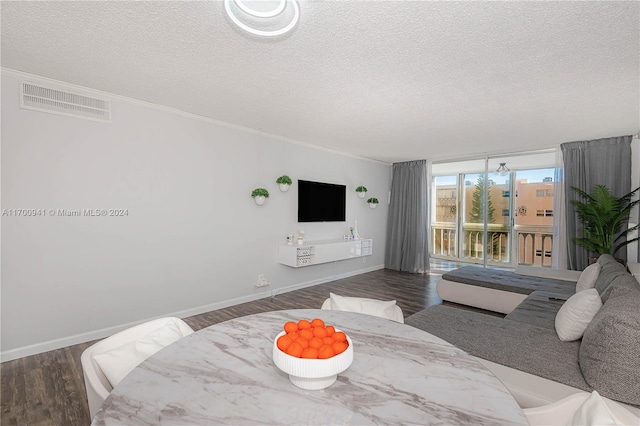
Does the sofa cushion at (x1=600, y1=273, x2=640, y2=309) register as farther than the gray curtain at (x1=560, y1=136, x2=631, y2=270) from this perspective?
No

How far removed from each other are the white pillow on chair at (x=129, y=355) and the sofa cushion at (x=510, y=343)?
1.68m

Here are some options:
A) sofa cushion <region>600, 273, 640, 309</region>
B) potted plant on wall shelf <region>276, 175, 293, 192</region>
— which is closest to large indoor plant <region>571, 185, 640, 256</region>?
sofa cushion <region>600, 273, 640, 309</region>

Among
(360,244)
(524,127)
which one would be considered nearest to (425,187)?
(360,244)

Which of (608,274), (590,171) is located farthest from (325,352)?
(590,171)

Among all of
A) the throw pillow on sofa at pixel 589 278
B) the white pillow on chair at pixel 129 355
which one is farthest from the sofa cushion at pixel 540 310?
the white pillow on chair at pixel 129 355

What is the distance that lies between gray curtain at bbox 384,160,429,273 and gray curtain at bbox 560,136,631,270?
7.35ft

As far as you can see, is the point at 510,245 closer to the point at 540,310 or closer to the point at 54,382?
the point at 540,310

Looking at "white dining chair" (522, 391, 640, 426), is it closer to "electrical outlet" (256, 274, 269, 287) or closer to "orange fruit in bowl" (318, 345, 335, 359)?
"orange fruit in bowl" (318, 345, 335, 359)

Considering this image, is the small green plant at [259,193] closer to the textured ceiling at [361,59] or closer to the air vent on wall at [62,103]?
the textured ceiling at [361,59]

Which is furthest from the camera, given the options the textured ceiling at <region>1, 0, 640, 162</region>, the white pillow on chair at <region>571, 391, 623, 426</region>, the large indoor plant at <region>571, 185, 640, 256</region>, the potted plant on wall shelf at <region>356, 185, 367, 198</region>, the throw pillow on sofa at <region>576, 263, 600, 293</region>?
the potted plant on wall shelf at <region>356, 185, 367, 198</region>

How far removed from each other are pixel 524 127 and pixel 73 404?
5205mm

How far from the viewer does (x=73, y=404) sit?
1925 millimetres

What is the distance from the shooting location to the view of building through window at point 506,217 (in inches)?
Result: 221

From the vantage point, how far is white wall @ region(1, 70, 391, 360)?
247 cm
